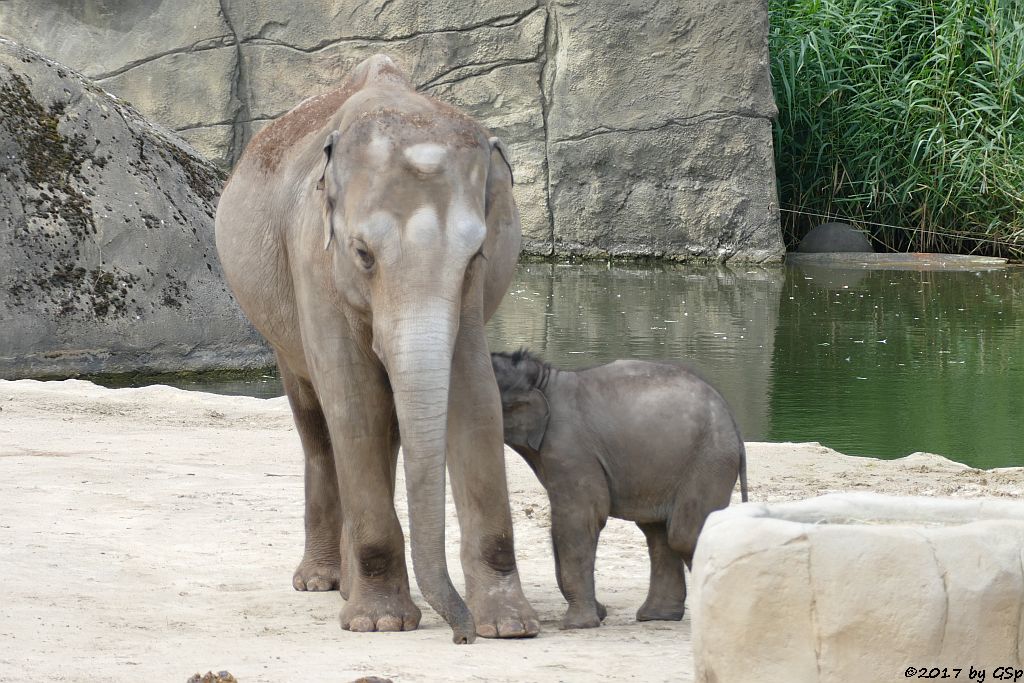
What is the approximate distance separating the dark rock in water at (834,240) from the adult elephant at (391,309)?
11.5m

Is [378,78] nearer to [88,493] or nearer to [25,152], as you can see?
[88,493]

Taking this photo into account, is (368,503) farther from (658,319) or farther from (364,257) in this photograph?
(658,319)

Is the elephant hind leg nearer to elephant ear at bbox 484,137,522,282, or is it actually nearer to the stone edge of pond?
elephant ear at bbox 484,137,522,282

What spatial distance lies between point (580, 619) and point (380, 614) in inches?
22.0

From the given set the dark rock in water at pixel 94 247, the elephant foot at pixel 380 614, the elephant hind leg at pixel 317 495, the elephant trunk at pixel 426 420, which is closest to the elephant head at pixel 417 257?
the elephant trunk at pixel 426 420

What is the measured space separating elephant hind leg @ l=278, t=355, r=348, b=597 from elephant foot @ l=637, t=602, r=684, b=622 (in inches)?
37.3

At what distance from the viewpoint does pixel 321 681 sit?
3275 mm

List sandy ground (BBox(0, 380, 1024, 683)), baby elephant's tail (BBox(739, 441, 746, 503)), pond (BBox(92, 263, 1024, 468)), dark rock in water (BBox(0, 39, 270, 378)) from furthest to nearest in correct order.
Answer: dark rock in water (BBox(0, 39, 270, 378)) → pond (BBox(92, 263, 1024, 468)) → baby elephant's tail (BBox(739, 441, 746, 503)) → sandy ground (BBox(0, 380, 1024, 683))

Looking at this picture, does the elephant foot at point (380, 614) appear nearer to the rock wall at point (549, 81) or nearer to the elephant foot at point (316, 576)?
the elephant foot at point (316, 576)

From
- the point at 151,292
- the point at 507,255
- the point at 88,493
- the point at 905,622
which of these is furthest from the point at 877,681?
the point at 151,292

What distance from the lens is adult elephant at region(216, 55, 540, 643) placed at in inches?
149

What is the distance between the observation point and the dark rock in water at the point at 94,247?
8.86 meters

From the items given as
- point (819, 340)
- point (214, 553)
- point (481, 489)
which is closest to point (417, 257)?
point (481, 489)

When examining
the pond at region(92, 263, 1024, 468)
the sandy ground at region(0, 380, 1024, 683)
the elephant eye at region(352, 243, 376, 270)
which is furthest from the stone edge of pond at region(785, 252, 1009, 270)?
the elephant eye at region(352, 243, 376, 270)
